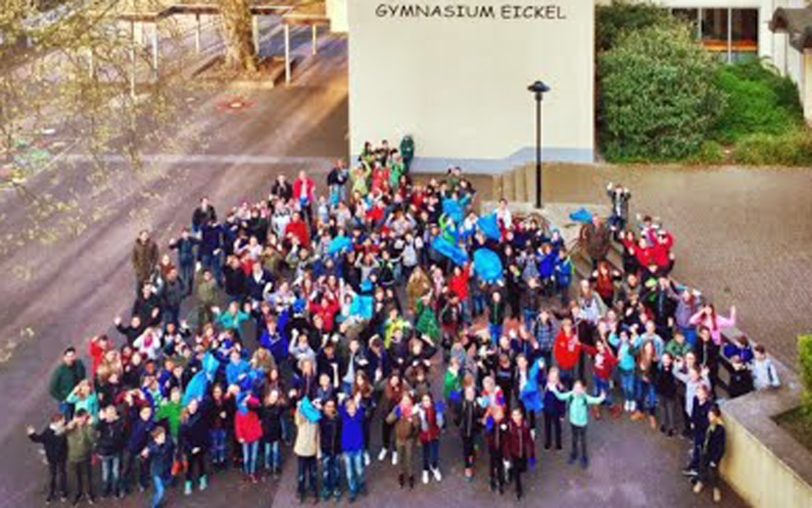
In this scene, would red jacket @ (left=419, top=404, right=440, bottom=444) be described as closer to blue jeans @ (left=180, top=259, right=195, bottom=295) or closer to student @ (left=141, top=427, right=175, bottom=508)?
student @ (left=141, top=427, right=175, bottom=508)

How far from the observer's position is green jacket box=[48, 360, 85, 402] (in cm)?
1692

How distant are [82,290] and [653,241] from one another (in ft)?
34.4

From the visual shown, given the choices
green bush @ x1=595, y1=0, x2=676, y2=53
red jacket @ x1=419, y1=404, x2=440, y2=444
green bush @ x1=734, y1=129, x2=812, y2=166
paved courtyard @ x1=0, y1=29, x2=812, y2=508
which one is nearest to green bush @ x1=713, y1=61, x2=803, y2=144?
green bush @ x1=734, y1=129, x2=812, y2=166

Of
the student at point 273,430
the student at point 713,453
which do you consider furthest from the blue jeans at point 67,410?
the student at point 713,453

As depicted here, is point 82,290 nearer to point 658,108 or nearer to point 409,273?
point 409,273

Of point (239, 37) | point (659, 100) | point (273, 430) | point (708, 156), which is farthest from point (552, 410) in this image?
point (239, 37)

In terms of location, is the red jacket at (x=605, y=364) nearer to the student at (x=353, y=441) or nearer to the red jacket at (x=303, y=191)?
the student at (x=353, y=441)

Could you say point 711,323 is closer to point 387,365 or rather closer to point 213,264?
point 387,365

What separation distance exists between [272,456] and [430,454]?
2.10m

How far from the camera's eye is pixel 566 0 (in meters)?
30.2

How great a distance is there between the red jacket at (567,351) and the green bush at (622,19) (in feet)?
60.0

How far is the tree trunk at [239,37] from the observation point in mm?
42156

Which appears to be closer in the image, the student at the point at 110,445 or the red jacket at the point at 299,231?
the student at the point at 110,445

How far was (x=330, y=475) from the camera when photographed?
1603 cm
